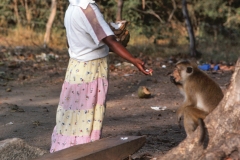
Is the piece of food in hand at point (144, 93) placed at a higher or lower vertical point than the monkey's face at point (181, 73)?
lower

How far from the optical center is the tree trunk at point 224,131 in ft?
12.5

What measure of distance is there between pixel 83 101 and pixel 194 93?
1.22m

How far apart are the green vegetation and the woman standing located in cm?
876

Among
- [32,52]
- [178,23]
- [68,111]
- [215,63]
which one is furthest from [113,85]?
[178,23]

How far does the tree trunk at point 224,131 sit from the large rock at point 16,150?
4.85 feet

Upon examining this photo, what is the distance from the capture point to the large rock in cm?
461

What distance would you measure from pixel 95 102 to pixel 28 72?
6675 millimetres

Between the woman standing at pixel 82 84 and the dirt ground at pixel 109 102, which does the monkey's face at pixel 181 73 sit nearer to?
the dirt ground at pixel 109 102

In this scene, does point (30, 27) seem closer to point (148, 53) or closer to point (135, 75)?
point (148, 53)

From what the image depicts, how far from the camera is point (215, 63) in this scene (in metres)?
11.5

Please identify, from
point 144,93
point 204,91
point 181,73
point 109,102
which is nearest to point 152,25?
point 144,93

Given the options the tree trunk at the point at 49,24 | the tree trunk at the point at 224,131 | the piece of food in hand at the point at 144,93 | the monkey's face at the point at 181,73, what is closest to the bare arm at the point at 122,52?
the tree trunk at the point at 224,131

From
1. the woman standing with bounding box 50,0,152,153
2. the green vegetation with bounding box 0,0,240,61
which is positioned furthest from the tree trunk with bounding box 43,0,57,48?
the woman standing with bounding box 50,0,152,153

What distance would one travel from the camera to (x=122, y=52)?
3.83 metres
